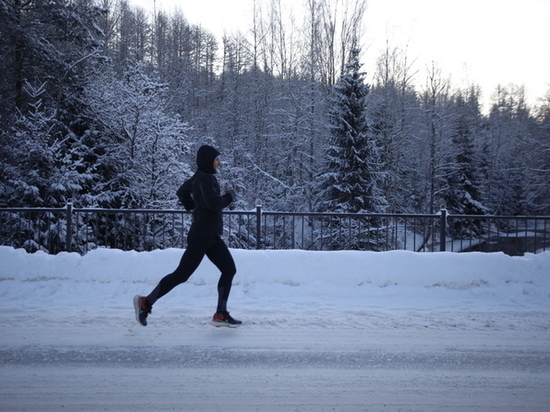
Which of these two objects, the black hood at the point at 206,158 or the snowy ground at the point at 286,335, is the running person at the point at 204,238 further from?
the snowy ground at the point at 286,335

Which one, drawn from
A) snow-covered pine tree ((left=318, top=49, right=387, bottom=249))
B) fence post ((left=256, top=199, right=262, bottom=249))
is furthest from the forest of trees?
fence post ((left=256, top=199, right=262, bottom=249))

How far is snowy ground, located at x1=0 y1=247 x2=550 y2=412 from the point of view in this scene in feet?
9.68

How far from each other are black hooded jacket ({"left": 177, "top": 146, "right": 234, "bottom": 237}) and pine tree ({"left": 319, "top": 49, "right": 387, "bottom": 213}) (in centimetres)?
1508

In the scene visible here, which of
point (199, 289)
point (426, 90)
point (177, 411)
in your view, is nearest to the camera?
point (177, 411)

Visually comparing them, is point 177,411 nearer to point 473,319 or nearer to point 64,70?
point 473,319

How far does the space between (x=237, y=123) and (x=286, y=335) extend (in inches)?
1121

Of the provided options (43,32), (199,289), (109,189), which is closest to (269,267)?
(199,289)

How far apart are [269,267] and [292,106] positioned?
22323mm

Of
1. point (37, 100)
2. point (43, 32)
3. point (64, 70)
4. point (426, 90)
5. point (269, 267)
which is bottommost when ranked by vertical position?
point (269, 267)

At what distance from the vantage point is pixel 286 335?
421 cm

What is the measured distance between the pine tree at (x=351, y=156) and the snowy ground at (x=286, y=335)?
509 inches

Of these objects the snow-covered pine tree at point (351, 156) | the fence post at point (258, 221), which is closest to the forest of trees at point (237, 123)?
the snow-covered pine tree at point (351, 156)

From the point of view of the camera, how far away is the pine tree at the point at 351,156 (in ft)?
63.4

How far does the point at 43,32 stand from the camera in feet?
51.0
